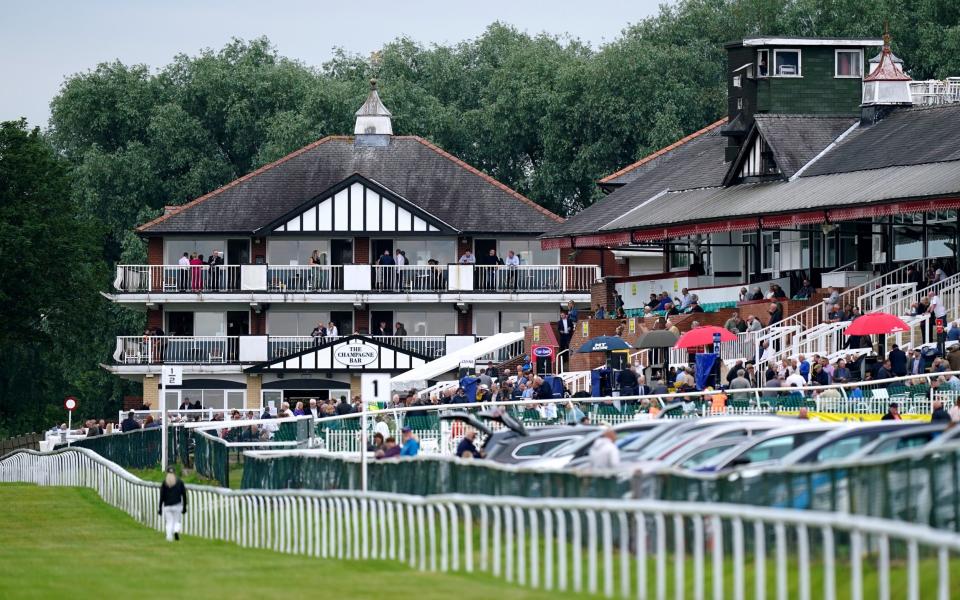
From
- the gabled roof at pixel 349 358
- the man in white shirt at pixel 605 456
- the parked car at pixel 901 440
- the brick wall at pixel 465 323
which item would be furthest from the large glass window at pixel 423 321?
the parked car at pixel 901 440

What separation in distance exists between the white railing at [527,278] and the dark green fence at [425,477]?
43.2 meters

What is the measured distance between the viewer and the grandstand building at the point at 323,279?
244 ft

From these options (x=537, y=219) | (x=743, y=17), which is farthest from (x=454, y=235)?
(x=743, y=17)

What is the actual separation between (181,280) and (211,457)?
A: 3858 centimetres

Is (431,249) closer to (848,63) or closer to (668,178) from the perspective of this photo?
(668,178)

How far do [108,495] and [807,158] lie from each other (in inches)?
957

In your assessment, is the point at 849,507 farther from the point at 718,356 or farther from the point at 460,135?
the point at 460,135

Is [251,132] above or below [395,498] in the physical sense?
above

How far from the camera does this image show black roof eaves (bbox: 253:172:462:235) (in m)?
75.1

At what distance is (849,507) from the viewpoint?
15.4 metres

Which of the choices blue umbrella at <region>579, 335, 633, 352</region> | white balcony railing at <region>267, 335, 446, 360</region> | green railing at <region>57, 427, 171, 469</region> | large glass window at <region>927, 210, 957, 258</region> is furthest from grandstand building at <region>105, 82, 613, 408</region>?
large glass window at <region>927, 210, 957, 258</region>

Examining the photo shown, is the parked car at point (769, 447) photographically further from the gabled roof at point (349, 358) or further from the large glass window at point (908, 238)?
the gabled roof at point (349, 358)

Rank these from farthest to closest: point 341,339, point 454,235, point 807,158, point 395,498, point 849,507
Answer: point 454,235, point 341,339, point 807,158, point 395,498, point 849,507

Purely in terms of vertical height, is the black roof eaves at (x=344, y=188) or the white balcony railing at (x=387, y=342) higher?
the black roof eaves at (x=344, y=188)
